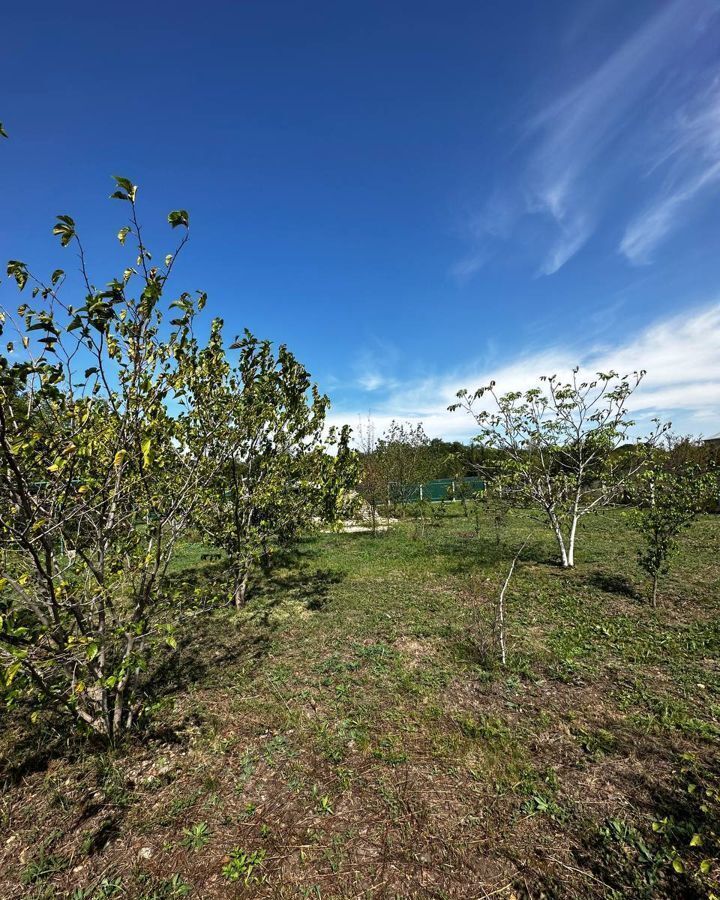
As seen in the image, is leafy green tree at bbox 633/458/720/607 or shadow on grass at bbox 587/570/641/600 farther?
shadow on grass at bbox 587/570/641/600

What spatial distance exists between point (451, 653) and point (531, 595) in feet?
10.4

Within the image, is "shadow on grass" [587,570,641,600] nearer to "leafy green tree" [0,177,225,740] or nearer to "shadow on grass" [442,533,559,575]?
"shadow on grass" [442,533,559,575]

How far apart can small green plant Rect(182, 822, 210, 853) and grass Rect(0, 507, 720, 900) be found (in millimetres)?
20

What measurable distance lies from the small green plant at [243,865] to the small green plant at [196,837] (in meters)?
0.25

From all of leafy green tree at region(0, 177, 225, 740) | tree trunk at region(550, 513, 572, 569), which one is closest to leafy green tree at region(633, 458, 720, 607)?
tree trunk at region(550, 513, 572, 569)

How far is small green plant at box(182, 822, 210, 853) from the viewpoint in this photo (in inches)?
111

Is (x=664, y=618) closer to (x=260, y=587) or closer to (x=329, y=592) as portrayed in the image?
(x=329, y=592)

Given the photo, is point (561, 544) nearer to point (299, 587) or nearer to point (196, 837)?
point (299, 587)

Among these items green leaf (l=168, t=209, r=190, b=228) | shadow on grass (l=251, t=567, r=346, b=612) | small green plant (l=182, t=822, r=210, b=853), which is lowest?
small green plant (l=182, t=822, r=210, b=853)

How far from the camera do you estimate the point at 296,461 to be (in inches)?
311

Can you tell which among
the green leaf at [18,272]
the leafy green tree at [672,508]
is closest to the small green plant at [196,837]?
the green leaf at [18,272]

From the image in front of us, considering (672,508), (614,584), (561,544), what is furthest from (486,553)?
(672,508)

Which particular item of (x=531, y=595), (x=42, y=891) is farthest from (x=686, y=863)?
(x=531, y=595)

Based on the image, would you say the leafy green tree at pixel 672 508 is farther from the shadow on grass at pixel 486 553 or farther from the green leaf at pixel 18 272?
the green leaf at pixel 18 272
